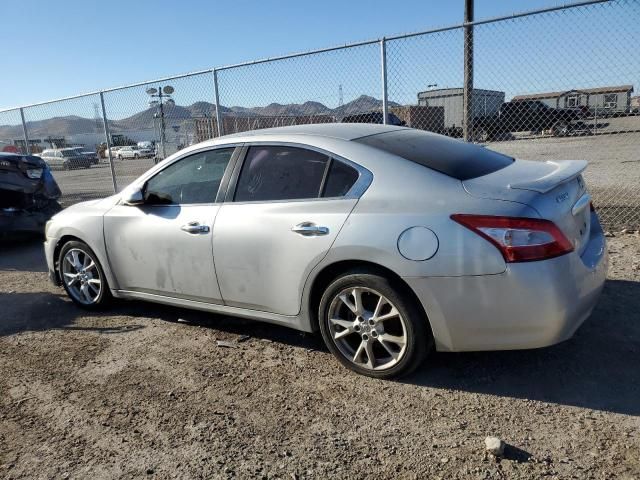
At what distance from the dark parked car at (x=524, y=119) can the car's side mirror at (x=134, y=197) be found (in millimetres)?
4948

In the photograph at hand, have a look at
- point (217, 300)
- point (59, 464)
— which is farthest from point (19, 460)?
point (217, 300)

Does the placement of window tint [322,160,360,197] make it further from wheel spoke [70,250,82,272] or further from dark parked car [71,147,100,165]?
dark parked car [71,147,100,165]

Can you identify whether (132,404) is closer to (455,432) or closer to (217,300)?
(217,300)

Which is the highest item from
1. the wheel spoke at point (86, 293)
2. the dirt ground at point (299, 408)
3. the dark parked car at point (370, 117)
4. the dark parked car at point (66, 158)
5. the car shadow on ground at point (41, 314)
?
the dark parked car at point (370, 117)

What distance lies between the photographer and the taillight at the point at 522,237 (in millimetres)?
2766

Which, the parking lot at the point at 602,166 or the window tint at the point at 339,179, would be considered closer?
the window tint at the point at 339,179

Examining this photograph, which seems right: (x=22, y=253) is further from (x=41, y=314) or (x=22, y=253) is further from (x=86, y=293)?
(x=86, y=293)

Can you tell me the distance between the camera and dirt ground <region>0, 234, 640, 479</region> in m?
2.56

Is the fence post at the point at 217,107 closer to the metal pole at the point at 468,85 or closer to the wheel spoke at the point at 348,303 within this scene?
the metal pole at the point at 468,85

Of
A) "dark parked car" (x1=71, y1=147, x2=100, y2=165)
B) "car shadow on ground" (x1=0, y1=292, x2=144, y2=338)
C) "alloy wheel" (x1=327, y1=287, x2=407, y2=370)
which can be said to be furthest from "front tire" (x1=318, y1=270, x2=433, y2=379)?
"dark parked car" (x1=71, y1=147, x2=100, y2=165)

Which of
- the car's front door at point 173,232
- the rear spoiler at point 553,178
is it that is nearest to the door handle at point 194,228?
the car's front door at point 173,232

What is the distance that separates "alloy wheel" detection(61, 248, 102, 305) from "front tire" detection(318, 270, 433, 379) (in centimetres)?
244

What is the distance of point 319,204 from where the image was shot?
3.37 m

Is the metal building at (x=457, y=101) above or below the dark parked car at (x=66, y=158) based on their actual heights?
above
